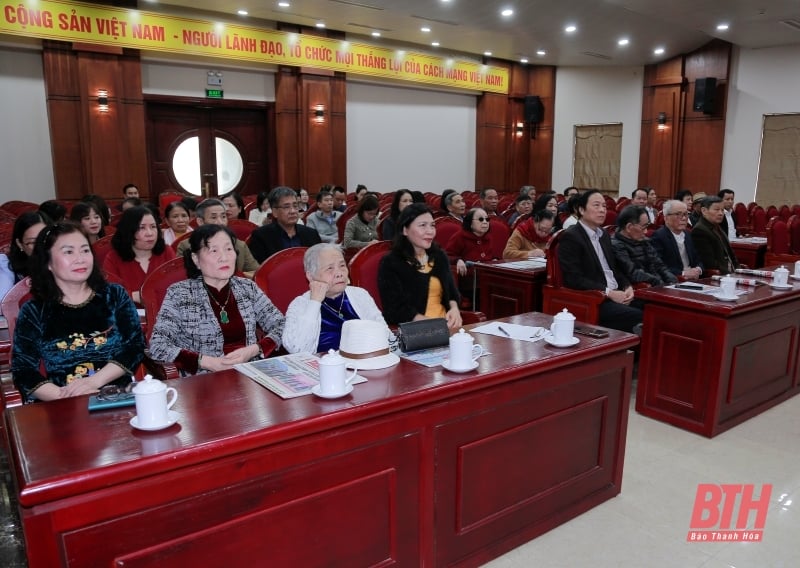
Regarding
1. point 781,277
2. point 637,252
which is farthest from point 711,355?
point 637,252

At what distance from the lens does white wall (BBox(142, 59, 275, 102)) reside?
28.1 ft

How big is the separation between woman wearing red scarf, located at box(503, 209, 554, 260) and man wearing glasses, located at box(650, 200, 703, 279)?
2.93 ft

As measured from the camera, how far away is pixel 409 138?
11.6 m

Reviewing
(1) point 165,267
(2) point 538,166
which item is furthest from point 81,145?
(2) point 538,166

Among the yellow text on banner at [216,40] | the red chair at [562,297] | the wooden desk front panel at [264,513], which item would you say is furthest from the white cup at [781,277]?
the yellow text on banner at [216,40]

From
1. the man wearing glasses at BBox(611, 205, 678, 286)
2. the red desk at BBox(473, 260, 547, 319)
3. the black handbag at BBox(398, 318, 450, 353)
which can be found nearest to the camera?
the black handbag at BBox(398, 318, 450, 353)

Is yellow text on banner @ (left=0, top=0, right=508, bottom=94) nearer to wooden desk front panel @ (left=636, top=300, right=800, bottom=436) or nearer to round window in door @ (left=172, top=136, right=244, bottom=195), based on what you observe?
A: round window in door @ (left=172, top=136, right=244, bottom=195)

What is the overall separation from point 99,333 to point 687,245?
12.2 ft

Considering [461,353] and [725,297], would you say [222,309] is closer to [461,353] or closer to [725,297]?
[461,353]

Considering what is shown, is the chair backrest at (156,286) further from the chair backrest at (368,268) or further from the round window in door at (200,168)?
the round window in door at (200,168)

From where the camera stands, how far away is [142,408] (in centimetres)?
135

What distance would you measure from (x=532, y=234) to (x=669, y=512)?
2.88 meters

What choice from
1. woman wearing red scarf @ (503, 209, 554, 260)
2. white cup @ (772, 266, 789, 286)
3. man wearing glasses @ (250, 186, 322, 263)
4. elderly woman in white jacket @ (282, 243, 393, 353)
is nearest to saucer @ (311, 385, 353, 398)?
elderly woman in white jacket @ (282, 243, 393, 353)

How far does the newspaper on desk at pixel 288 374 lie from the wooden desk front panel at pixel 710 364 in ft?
6.37
